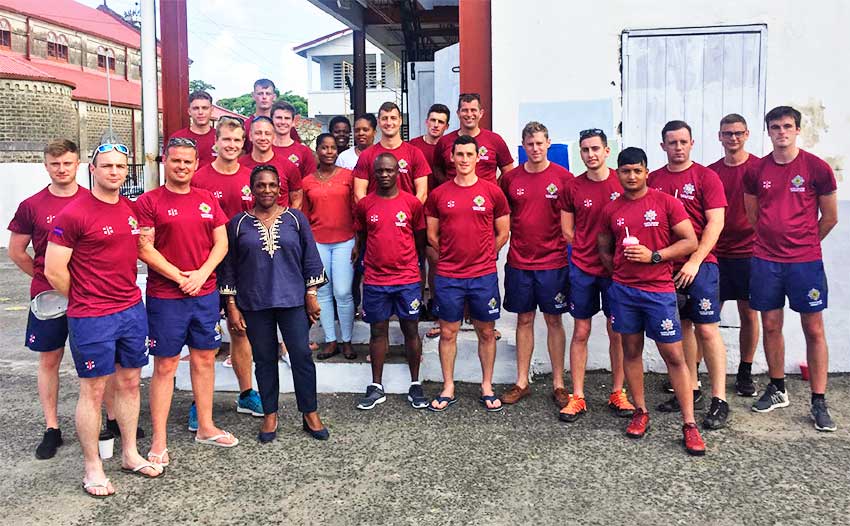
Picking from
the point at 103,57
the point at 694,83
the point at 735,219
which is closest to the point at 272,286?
the point at 735,219

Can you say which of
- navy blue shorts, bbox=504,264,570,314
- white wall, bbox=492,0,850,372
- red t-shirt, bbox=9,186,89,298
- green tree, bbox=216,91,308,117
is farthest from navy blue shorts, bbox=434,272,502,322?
green tree, bbox=216,91,308,117

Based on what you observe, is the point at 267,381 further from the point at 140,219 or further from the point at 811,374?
the point at 811,374

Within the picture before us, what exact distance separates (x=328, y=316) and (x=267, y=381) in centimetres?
112

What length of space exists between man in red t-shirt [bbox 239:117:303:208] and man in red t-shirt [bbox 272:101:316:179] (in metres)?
0.26

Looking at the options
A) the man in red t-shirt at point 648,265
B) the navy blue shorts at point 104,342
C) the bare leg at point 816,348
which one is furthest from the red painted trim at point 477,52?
the navy blue shorts at point 104,342

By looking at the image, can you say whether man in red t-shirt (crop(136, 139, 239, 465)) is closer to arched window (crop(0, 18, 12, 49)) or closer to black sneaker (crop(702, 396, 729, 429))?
black sneaker (crop(702, 396, 729, 429))

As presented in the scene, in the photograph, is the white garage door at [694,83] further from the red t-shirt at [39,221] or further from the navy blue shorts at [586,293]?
the red t-shirt at [39,221]

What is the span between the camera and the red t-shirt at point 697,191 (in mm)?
4480

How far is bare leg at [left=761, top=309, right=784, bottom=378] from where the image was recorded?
484 cm

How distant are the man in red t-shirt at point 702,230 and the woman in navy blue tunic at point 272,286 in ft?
7.73

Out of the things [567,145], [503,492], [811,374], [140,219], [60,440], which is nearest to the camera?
[503,492]

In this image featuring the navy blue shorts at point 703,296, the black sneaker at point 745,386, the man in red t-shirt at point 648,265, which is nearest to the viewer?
the man in red t-shirt at point 648,265

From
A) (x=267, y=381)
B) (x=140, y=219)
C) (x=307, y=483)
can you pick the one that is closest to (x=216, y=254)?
(x=140, y=219)

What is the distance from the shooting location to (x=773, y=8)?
5676 mm
